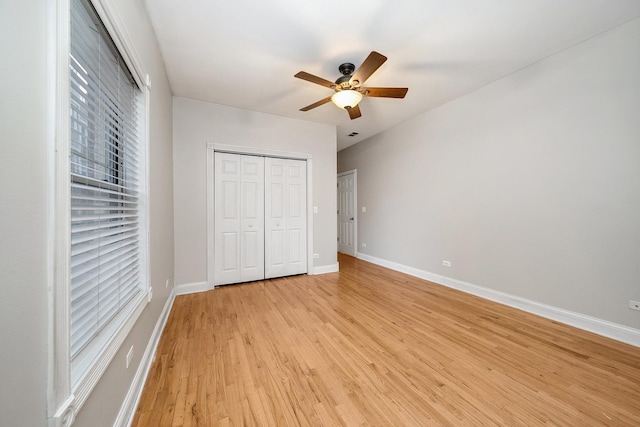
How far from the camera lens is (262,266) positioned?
3820 mm

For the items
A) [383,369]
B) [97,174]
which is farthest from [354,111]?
[383,369]

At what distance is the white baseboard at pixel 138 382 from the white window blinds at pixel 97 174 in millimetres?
478

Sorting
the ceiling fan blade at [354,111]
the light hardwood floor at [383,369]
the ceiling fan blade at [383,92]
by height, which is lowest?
the light hardwood floor at [383,369]

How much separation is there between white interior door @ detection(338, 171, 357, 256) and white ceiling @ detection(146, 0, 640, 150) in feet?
9.10

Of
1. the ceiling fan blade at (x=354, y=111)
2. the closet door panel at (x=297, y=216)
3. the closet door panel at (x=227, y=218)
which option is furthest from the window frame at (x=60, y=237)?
the closet door panel at (x=297, y=216)

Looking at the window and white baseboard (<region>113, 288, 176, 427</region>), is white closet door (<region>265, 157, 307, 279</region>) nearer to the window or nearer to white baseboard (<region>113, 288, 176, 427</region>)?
white baseboard (<region>113, 288, 176, 427</region>)

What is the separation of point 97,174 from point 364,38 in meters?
2.32

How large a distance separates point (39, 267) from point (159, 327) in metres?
1.83

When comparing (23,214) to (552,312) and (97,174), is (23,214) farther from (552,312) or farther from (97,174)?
(552,312)

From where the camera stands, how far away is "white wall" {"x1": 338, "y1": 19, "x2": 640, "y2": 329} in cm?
208

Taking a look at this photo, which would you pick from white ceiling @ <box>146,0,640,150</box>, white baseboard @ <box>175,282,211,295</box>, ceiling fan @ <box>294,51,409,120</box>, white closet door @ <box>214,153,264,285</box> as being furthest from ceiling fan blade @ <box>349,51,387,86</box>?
white baseboard @ <box>175,282,211,295</box>

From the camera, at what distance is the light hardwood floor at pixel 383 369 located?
4.44 ft

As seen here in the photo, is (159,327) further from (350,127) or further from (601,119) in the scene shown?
(601,119)

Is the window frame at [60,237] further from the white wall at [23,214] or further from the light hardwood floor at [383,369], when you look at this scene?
the light hardwood floor at [383,369]
